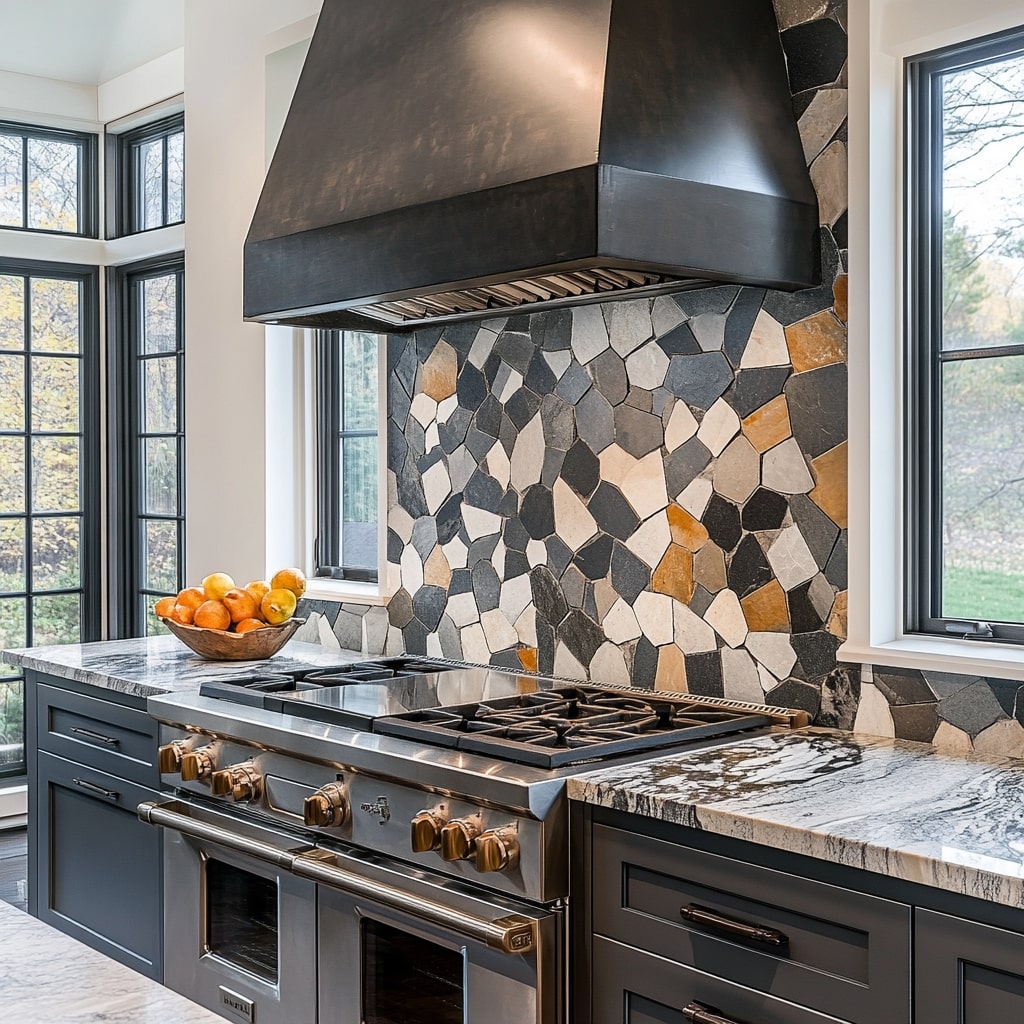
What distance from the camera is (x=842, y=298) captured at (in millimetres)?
2377

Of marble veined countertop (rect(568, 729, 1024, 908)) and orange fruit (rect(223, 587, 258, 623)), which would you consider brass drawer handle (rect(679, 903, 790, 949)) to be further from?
orange fruit (rect(223, 587, 258, 623))

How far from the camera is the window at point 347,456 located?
12.0ft

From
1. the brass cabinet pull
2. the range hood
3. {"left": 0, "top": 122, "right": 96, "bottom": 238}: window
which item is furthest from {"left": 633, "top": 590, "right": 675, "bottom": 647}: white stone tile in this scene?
{"left": 0, "top": 122, "right": 96, "bottom": 238}: window

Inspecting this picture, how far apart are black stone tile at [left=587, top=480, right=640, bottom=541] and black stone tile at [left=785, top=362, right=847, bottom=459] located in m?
0.47

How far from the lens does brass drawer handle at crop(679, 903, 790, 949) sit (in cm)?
173

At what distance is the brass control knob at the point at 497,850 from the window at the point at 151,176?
11.2 feet

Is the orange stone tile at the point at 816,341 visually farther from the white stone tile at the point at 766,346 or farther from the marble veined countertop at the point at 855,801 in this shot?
the marble veined countertop at the point at 855,801

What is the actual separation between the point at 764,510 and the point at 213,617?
1.55 metres

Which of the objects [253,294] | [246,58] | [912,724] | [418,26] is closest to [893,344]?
[912,724]

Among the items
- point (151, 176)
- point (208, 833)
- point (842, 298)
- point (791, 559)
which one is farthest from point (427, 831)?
point (151, 176)

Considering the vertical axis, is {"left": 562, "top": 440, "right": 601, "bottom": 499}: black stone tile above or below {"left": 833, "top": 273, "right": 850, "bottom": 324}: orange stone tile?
→ below

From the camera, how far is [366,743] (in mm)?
2285

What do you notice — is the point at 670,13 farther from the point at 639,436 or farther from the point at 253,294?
the point at 253,294

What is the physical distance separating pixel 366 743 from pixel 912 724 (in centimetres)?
100
